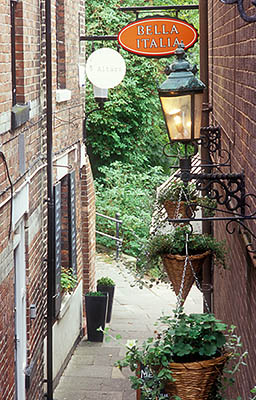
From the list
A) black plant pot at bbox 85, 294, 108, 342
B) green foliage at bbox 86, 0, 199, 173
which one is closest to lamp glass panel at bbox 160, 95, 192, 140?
black plant pot at bbox 85, 294, 108, 342

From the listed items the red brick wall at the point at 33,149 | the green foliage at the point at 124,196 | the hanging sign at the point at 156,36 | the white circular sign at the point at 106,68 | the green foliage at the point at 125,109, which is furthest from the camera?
the green foliage at the point at 125,109

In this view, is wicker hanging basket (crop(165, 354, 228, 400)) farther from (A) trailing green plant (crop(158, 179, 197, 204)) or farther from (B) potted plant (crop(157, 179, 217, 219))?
(A) trailing green plant (crop(158, 179, 197, 204))

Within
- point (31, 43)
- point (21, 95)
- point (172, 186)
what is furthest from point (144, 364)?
point (31, 43)

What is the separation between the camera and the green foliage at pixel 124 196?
18.2m

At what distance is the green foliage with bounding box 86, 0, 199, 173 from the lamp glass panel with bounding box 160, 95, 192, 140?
15.2 meters

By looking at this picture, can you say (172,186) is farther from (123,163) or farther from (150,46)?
(123,163)

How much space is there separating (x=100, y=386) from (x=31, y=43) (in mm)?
4611

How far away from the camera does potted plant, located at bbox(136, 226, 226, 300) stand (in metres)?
5.57

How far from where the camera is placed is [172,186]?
7.10m

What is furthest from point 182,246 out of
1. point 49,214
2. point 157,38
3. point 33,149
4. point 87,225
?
point 87,225

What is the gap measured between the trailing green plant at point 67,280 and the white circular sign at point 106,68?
8.79 feet

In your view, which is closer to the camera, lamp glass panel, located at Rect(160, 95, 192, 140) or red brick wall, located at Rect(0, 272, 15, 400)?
lamp glass panel, located at Rect(160, 95, 192, 140)

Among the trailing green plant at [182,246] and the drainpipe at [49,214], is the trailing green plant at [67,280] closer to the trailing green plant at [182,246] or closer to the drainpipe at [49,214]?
the drainpipe at [49,214]

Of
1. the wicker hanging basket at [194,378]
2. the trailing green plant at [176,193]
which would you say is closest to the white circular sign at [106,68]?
the trailing green plant at [176,193]
